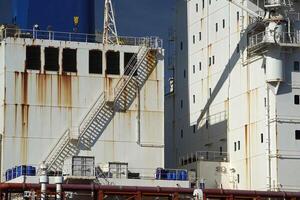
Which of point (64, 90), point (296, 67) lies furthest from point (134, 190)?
point (296, 67)

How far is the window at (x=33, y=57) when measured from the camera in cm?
5457

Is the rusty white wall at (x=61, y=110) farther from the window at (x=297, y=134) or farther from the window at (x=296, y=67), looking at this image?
the window at (x=296, y=67)

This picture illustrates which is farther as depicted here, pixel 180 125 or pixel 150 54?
pixel 180 125

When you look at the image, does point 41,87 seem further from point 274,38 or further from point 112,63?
point 274,38

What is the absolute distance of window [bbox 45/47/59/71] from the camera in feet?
180

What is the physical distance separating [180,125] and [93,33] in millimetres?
12414

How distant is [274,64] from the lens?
5800 cm

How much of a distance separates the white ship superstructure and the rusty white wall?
6.31 m

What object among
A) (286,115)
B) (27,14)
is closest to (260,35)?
(286,115)

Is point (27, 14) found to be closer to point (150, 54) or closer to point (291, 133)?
point (150, 54)

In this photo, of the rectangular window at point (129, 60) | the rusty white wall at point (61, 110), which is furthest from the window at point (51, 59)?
the rectangular window at point (129, 60)

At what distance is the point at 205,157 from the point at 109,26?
11.3 meters

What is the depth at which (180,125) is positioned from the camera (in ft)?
228

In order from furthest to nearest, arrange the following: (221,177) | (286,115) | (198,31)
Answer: (198,31), (221,177), (286,115)
